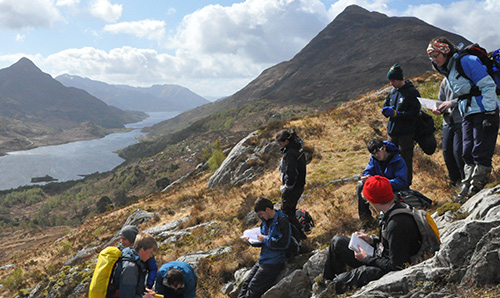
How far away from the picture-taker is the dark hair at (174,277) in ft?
15.9

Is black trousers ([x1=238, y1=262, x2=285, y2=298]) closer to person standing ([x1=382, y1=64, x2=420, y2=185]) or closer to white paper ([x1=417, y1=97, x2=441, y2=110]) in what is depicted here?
person standing ([x1=382, y1=64, x2=420, y2=185])

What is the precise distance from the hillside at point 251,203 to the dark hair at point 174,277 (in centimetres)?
228

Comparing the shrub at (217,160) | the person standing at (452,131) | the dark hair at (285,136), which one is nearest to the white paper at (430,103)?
the person standing at (452,131)

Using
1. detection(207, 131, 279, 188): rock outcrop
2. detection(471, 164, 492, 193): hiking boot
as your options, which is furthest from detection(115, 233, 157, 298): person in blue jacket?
detection(207, 131, 279, 188): rock outcrop

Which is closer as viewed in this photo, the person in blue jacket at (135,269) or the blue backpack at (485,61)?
the person in blue jacket at (135,269)

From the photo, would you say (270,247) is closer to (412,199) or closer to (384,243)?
(384,243)

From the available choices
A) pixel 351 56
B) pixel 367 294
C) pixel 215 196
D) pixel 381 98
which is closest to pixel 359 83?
pixel 351 56

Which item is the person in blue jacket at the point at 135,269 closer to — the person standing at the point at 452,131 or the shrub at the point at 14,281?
the person standing at the point at 452,131

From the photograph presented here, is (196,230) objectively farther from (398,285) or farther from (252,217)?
(398,285)

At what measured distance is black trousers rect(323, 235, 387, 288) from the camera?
3.99m

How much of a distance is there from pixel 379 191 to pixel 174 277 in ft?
11.3

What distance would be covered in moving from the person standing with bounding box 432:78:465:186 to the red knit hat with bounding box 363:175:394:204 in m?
2.36

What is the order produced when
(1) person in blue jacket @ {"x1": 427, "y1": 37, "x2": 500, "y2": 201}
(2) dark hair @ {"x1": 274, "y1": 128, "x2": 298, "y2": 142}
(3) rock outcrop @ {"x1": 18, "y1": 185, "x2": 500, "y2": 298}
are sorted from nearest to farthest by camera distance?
1. (3) rock outcrop @ {"x1": 18, "y1": 185, "x2": 500, "y2": 298}
2. (1) person in blue jacket @ {"x1": 427, "y1": 37, "x2": 500, "y2": 201}
3. (2) dark hair @ {"x1": 274, "y1": 128, "x2": 298, "y2": 142}

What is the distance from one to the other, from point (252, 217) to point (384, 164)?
6080 millimetres
